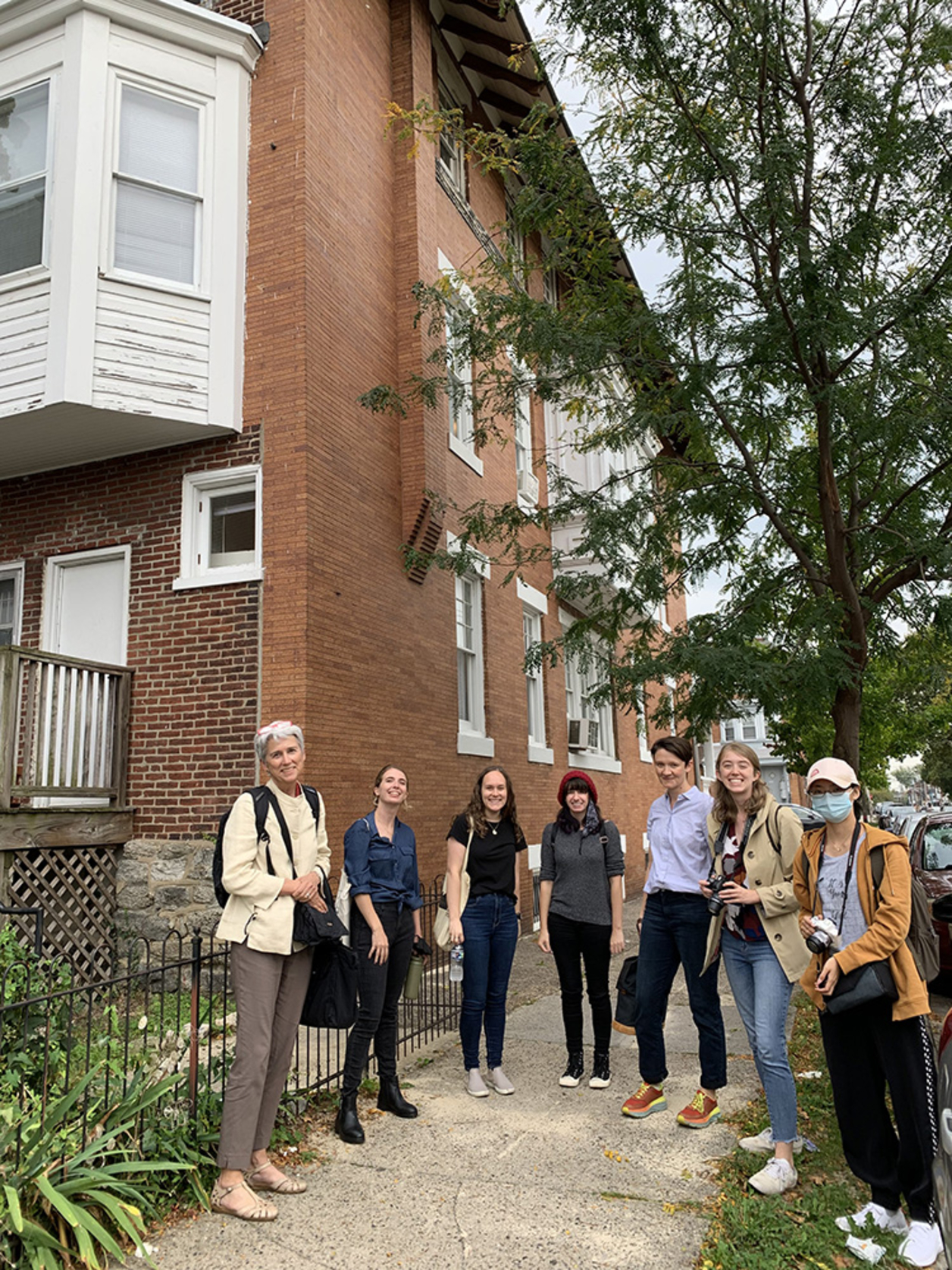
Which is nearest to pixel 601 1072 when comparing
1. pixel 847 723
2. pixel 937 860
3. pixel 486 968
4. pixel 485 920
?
pixel 486 968

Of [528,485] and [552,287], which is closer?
[528,485]

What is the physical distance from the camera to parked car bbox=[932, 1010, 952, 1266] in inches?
106

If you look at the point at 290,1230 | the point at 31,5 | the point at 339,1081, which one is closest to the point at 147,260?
the point at 31,5

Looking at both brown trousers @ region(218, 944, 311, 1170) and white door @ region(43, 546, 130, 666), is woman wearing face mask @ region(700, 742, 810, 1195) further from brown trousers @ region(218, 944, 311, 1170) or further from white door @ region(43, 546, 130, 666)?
white door @ region(43, 546, 130, 666)

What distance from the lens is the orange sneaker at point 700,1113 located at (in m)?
5.34

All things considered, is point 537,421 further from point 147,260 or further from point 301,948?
point 301,948

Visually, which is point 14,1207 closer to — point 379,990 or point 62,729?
point 379,990

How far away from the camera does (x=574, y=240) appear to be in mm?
10172

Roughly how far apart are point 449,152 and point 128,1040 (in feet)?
40.4

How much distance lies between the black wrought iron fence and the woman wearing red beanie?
57.8 inches

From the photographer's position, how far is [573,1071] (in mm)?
6188

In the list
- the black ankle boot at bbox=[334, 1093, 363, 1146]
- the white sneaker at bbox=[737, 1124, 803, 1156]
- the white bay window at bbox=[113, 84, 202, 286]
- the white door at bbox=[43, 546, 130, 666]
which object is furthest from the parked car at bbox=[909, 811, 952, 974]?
the white bay window at bbox=[113, 84, 202, 286]

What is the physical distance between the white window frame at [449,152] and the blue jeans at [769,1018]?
11.2 metres

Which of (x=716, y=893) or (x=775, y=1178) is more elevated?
(x=716, y=893)
